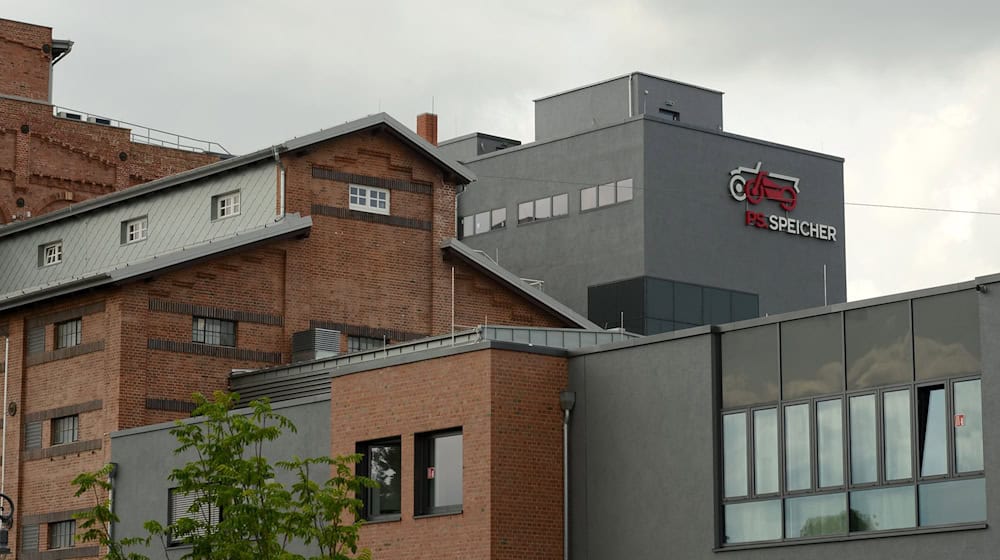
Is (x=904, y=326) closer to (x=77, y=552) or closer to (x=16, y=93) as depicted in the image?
(x=77, y=552)

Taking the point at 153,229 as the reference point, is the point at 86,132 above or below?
above

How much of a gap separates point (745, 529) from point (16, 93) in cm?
5036

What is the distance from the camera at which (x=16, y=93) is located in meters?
74.9

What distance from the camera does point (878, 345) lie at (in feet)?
101

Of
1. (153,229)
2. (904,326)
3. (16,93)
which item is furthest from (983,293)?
(16,93)

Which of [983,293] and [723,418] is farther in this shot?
[723,418]

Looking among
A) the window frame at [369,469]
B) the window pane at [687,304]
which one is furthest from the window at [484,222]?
the window frame at [369,469]

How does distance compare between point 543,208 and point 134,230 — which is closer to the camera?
point 134,230

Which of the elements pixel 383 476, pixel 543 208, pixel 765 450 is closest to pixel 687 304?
pixel 543 208

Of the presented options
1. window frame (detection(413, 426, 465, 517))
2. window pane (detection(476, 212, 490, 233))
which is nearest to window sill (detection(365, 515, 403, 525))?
window frame (detection(413, 426, 465, 517))

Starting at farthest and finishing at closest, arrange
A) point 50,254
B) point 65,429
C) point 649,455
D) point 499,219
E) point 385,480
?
1. point 499,219
2. point 50,254
3. point 65,429
4. point 385,480
5. point 649,455

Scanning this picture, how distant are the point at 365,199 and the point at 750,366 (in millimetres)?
21178

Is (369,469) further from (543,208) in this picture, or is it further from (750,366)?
(543,208)

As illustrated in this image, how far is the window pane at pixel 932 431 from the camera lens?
2962cm
